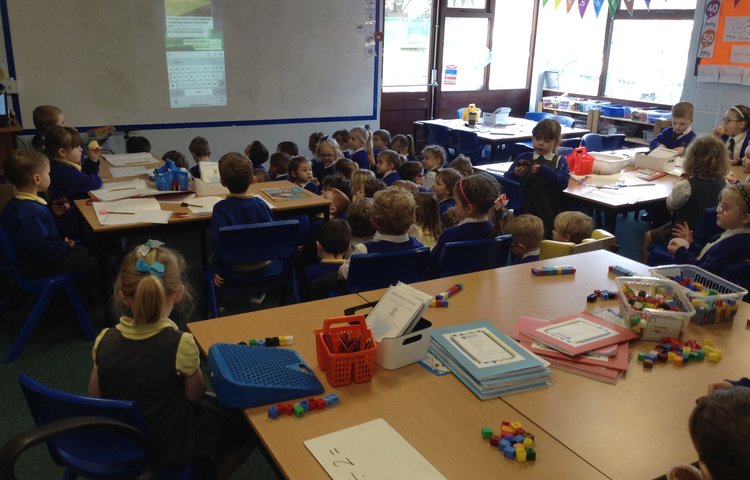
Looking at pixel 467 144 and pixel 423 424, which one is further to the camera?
pixel 467 144

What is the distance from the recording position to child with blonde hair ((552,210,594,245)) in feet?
10.4

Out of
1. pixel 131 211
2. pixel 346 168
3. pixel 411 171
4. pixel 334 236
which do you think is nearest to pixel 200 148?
pixel 346 168

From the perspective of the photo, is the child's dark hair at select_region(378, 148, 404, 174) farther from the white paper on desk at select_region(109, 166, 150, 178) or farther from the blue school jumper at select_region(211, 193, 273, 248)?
the white paper on desk at select_region(109, 166, 150, 178)

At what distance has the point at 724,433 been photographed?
1.10m

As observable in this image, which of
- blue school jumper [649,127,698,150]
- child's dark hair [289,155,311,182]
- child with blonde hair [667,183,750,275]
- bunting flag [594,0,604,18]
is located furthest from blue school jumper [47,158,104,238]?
bunting flag [594,0,604,18]

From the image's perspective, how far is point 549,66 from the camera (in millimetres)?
9055

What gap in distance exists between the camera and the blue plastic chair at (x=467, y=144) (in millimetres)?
6605

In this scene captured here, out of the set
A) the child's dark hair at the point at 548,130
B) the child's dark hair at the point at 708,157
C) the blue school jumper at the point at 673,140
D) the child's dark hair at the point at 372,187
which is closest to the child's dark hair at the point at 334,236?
the child's dark hair at the point at 372,187

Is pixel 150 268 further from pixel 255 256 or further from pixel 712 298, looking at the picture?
pixel 712 298

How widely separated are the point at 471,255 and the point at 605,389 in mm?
1195

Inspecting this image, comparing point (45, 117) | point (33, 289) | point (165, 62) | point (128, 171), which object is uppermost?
point (165, 62)

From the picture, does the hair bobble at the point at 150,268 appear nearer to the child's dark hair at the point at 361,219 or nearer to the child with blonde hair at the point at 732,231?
the child's dark hair at the point at 361,219

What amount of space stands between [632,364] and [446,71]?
23.6 ft

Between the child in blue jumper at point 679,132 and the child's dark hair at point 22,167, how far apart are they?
4.60m
